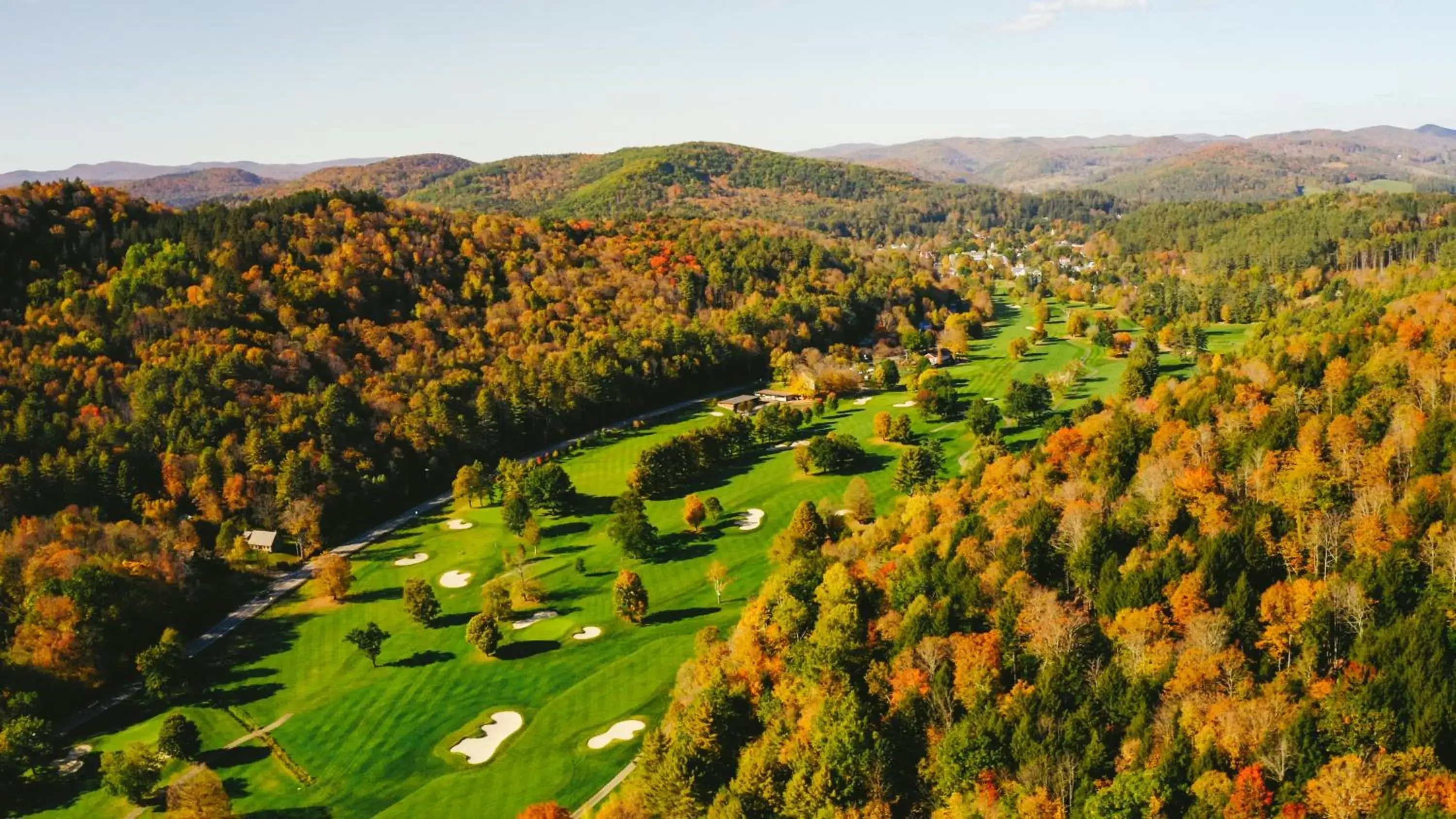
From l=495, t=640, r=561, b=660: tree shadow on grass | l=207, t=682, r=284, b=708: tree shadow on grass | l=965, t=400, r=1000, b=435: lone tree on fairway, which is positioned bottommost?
l=207, t=682, r=284, b=708: tree shadow on grass

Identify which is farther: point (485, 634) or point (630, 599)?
point (630, 599)

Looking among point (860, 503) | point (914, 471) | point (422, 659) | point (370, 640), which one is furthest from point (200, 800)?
point (914, 471)

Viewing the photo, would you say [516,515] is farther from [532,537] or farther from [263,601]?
[263,601]

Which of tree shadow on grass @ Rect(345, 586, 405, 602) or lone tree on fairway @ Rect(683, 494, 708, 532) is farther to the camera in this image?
lone tree on fairway @ Rect(683, 494, 708, 532)

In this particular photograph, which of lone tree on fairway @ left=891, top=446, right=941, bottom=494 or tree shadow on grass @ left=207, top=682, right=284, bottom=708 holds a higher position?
lone tree on fairway @ left=891, top=446, right=941, bottom=494

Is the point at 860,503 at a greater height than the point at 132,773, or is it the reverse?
the point at 860,503

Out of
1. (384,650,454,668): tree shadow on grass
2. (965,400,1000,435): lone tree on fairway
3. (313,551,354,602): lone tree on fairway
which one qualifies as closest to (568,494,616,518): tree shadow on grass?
(313,551,354,602): lone tree on fairway

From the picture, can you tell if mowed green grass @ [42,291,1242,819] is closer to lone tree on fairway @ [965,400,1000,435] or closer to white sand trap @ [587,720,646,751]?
white sand trap @ [587,720,646,751]
